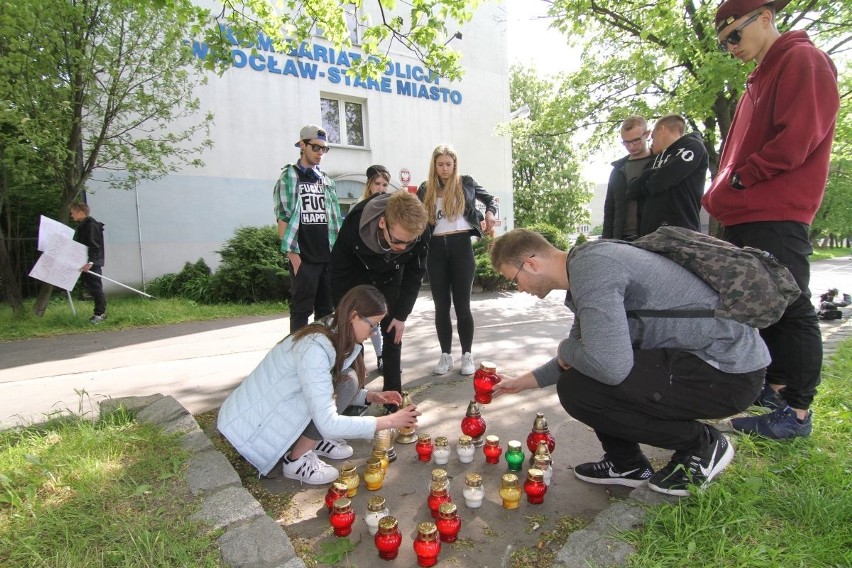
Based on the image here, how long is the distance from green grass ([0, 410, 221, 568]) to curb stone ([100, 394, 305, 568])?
50 millimetres

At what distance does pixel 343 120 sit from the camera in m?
14.6

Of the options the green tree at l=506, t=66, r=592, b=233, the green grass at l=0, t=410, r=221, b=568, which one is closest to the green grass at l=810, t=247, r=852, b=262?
the green tree at l=506, t=66, r=592, b=233

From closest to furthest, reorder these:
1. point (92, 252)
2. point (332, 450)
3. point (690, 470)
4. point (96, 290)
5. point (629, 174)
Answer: point (690, 470) < point (332, 450) < point (629, 174) < point (96, 290) < point (92, 252)

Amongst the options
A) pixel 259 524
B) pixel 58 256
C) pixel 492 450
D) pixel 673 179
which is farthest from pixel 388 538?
pixel 58 256

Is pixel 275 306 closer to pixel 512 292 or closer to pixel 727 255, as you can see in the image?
pixel 512 292

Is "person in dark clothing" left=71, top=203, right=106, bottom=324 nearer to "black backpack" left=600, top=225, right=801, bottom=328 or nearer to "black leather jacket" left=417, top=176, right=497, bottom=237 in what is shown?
"black leather jacket" left=417, top=176, right=497, bottom=237

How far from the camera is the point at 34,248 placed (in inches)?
448

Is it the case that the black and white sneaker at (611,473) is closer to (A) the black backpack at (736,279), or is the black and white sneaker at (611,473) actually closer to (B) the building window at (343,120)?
(A) the black backpack at (736,279)

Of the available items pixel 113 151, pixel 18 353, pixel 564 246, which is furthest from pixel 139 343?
pixel 564 246

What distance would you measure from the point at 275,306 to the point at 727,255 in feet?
27.6

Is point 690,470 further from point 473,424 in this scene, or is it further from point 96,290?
point 96,290

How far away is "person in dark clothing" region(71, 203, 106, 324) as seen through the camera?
306 inches

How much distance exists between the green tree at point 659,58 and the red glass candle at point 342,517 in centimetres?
735

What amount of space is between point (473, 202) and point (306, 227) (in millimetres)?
1436
